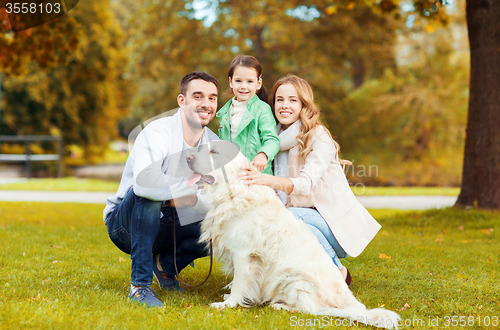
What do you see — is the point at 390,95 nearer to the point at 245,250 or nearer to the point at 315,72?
the point at 315,72

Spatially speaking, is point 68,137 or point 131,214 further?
point 68,137

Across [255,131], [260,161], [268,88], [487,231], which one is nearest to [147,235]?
[260,161]

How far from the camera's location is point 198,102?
11.7 feet

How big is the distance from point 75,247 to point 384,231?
15.1ft

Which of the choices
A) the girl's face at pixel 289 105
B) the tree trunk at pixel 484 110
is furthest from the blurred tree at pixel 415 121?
the girl's face at pixel 289 105

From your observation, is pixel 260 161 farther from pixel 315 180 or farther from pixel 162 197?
pixel 162 197

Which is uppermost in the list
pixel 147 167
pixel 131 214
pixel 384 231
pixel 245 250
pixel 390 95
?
pixel 390 95

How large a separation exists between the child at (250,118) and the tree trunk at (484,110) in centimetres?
481

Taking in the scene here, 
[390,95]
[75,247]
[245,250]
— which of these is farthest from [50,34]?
[390,95]

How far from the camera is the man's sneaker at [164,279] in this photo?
12.3 feet

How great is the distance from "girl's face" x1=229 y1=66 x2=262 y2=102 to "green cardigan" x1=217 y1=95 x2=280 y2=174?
0.35 feet

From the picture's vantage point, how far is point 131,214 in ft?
10.8

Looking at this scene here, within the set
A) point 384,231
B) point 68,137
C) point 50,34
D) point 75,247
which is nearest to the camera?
point 75,247

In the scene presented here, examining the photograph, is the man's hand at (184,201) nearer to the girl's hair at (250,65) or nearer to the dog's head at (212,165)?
the dog's head at (212,165)
